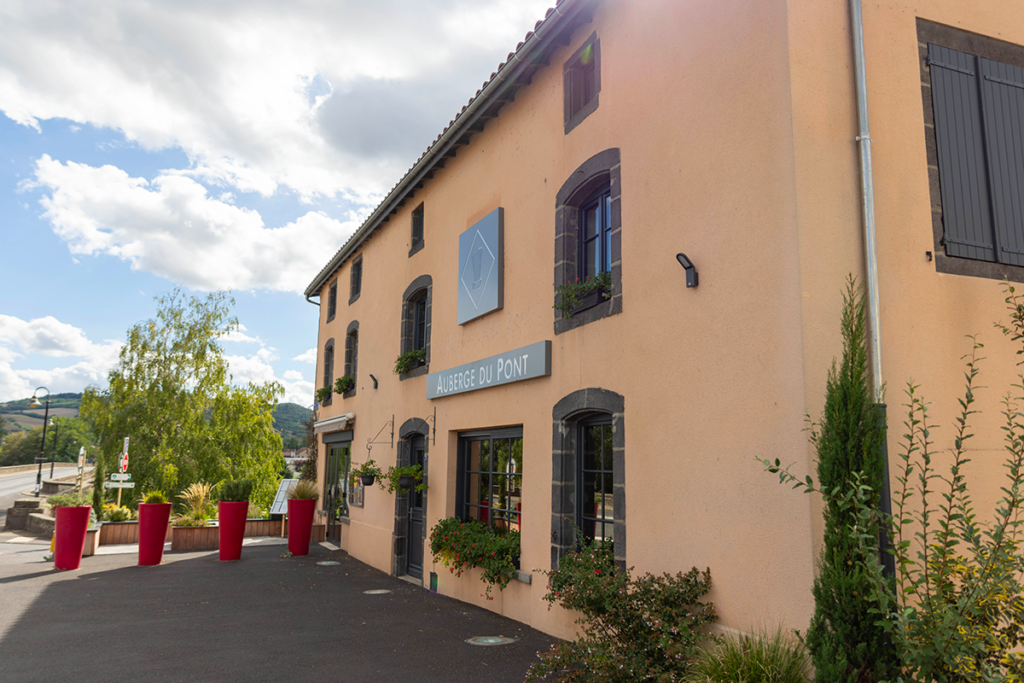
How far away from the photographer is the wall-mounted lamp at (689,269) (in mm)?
5094

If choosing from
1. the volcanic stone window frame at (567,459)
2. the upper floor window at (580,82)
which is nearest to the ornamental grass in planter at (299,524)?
the volcanic stone window frame at (567,459)

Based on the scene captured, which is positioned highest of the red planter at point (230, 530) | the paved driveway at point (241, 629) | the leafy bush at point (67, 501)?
the leafy bush at point (67, 501)

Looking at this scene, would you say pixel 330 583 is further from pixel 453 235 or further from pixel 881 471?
pixel 881 471

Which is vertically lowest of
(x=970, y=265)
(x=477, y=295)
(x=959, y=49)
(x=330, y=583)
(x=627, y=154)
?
(x=330, y=583)

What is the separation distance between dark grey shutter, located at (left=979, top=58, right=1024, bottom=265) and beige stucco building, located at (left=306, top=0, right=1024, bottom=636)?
2 cm

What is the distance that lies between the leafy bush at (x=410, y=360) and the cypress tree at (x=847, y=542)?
728 cm

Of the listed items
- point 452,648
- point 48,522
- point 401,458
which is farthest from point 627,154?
point 48,522

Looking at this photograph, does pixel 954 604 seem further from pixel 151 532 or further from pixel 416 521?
pixel 151 532

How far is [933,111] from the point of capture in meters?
5.06

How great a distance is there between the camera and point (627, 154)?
242 inches

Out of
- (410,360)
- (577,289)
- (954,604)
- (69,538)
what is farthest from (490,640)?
(69,538)

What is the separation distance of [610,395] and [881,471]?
2.58m

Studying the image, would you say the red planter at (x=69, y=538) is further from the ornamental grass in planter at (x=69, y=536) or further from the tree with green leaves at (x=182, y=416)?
the tree with green leaves at (x=182, y=416)

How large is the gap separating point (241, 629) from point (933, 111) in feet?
26.8
